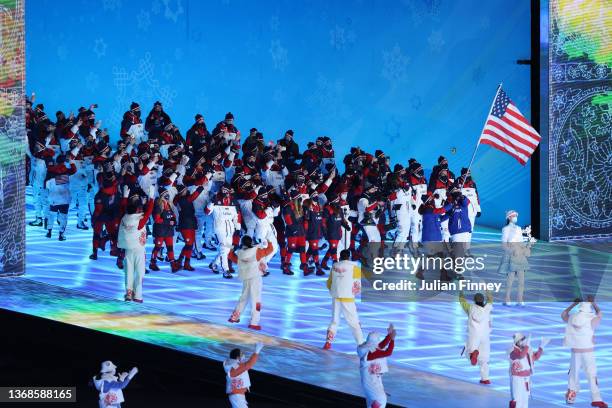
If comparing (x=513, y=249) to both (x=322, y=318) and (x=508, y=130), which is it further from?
(x=322, y=318)

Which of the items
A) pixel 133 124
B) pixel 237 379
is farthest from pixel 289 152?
pixel 237 379

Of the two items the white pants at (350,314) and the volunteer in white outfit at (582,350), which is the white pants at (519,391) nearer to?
the volunteer in white outfit at (582,350)

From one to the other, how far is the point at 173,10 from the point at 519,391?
20.2m

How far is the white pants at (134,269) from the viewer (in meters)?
19.5

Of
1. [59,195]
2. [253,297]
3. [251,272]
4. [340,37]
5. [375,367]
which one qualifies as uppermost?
[340,37]

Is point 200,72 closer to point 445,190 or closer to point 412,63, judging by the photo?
point 412,63

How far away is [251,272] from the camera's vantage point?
18.6m

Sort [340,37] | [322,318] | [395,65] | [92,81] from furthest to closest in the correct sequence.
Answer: [92,81] < [340,37] < [395,65] < [322,318]

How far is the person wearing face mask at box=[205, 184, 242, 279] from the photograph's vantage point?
70.9 feet

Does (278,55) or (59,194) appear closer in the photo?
(59,194)

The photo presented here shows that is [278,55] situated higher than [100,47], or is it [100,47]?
[100,47]

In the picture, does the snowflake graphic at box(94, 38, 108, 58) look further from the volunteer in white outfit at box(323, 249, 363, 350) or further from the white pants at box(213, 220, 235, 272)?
the volunteer in white outfit at box(323, 249, 363, 350)

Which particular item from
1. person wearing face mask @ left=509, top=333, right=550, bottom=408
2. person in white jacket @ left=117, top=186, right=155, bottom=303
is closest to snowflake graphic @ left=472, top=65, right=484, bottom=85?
person in white jacket @ left=117, top=186, right=155, bottom=303

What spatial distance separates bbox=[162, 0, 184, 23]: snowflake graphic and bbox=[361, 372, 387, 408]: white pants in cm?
1977
